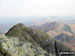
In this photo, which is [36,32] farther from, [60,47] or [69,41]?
[69,41]

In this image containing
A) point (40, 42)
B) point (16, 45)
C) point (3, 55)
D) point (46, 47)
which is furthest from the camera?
point (40, 42)

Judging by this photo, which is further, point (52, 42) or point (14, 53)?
point (52, 42)

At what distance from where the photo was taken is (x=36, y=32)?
76.1m

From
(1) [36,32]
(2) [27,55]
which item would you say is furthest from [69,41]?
(2) [27,55]

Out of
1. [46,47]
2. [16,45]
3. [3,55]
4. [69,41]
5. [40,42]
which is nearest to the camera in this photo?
[3,55]

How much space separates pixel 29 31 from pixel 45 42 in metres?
10.9

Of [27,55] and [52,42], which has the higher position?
[27,55]

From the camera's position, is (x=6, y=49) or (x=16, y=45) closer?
(x=6, y=49)

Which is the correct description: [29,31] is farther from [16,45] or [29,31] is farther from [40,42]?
[16,45]

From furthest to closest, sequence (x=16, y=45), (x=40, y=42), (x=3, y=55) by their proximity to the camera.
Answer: (x=40, y=42)
(x=16, y=45)
(x=3, y=55)

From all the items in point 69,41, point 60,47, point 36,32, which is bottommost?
point 69,41

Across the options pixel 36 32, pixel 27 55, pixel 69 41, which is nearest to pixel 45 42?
pixel 36 32

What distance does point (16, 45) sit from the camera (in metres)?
18.6

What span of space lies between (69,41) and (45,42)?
11242 cm
